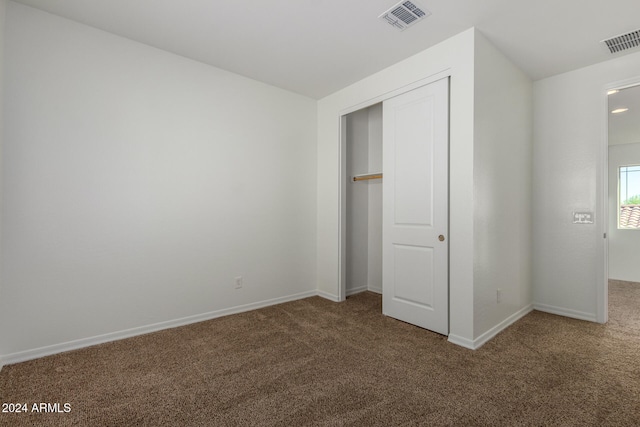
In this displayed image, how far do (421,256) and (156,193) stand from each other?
2624 millimetres

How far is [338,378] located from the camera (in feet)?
6.85

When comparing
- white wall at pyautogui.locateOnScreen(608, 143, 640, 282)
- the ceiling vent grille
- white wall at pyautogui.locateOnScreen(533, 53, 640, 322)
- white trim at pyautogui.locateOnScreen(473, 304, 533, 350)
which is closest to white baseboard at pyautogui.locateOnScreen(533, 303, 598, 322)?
white wall at pyautogui.locateOnScreen(533, 53, 640, 322)

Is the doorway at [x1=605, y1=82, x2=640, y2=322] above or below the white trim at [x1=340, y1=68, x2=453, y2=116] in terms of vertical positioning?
below

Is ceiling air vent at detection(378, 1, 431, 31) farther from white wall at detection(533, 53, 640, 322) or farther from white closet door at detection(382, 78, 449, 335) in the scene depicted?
white wall at detection(533, 53, 640, 322)

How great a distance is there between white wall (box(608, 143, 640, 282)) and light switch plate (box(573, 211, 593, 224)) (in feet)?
11.1

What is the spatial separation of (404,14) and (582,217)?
2.82m

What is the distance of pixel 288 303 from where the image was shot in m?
3.80

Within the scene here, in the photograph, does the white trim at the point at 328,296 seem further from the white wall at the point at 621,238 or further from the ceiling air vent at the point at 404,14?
the white wall at the point at 621,238

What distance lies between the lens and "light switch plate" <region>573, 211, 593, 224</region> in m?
3.23

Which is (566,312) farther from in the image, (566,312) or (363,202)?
(363,202)

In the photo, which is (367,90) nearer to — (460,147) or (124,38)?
(460,147)

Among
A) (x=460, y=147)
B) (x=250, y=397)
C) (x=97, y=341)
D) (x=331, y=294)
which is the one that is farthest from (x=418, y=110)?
(x=97, y=341)

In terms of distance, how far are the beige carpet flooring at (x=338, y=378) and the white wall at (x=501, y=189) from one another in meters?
0.39

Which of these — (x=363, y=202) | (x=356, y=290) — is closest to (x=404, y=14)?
(x=363, y=202)
